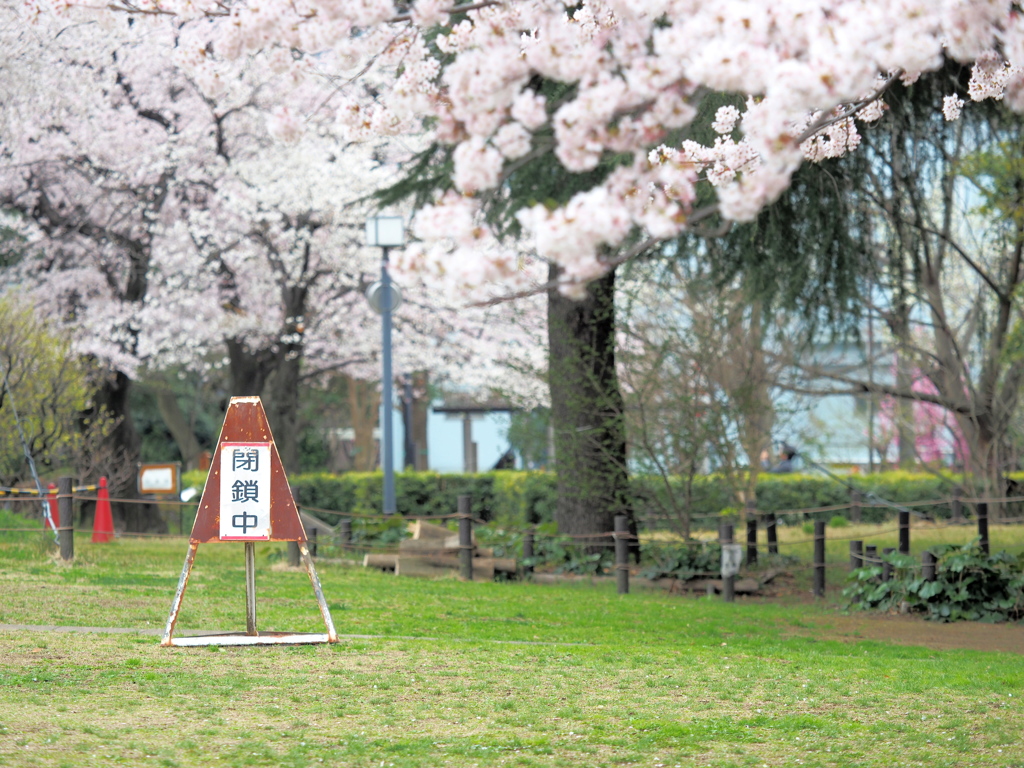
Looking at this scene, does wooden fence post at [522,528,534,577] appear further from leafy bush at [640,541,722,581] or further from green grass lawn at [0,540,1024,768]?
green grass lawn at [0,540,1024,768]

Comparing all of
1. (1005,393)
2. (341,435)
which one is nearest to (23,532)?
(1005,393)

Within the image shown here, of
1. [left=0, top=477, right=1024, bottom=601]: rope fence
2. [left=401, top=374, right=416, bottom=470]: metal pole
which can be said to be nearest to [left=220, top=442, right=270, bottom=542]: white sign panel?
[left=0, top=477, right=1024, bottom=601]: rope fence

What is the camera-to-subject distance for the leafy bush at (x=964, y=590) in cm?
1054

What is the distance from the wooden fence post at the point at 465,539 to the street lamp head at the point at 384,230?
11.6 feet

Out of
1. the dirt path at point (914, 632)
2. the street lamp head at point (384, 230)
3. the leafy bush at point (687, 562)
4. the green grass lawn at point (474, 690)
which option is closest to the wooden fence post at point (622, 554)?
the leafy bush at point (687, 562)

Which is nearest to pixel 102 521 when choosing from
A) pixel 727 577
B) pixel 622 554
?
pixel 622 554

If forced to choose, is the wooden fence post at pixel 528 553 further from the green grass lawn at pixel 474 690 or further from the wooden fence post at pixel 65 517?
the wooden fence post at pixel 65 517

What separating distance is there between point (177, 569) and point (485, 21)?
8.05 meters

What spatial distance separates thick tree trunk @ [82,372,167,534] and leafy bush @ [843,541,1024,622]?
12.2 metres

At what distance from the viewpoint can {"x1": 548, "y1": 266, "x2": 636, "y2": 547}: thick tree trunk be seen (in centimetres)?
1310

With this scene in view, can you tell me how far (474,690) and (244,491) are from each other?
2044 millimetres

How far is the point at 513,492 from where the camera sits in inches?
874

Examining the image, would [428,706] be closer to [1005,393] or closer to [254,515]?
[254,515]

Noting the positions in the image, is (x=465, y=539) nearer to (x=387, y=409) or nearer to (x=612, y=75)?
(x=387, y=409)
